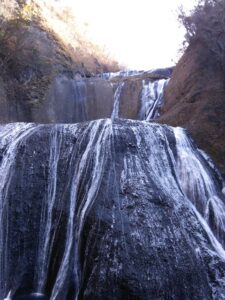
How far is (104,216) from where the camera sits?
7.57m

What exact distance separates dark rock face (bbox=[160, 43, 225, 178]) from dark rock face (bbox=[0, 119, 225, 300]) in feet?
2.32

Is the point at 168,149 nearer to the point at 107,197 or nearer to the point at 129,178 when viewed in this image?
the point at 129,178

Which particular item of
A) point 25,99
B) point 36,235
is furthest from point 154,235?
point 25,99

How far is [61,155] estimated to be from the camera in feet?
30.5

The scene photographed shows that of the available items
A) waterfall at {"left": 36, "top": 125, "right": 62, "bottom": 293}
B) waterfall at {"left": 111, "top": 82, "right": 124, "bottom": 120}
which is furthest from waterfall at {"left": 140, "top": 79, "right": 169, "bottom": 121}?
waterfall at {"left": 36, "top": 125, "right": 62, "bottom": 293}

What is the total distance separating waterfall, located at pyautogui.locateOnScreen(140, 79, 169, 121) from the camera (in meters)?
14.8

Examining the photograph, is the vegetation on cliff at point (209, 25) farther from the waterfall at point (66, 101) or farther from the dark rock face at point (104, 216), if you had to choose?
the waterfall at point (66, 101)

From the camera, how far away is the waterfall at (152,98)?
583 inches

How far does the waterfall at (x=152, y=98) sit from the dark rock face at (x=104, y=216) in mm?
4414

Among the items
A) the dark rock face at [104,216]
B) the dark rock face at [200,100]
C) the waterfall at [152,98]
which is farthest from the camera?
the waterfall at [152,98]

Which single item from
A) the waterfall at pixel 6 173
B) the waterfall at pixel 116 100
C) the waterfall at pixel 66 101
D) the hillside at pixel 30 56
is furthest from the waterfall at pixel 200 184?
the waterfall at pixel 116 100

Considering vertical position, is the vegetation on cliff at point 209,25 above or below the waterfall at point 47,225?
above

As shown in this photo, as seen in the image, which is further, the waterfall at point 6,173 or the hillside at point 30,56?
the hillside at point 30,56

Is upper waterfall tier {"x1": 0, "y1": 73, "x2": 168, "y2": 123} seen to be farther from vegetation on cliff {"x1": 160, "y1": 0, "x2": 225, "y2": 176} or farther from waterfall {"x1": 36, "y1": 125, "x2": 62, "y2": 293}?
waterfall {"x1": 36, "y1": 125, "x2": 62, "y2": 293}
